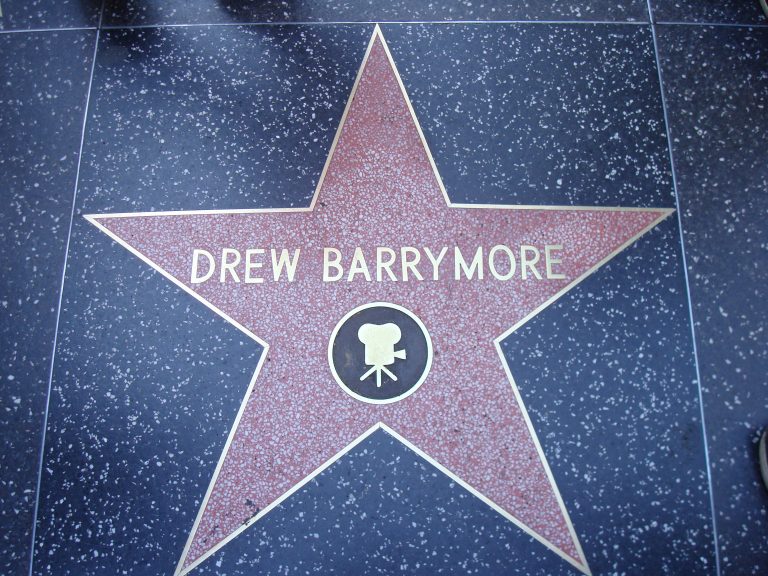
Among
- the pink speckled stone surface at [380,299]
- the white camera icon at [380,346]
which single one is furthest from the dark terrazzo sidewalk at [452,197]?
the white camera icon at [380,346]

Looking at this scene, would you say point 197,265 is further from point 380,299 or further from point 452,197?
point 452,197

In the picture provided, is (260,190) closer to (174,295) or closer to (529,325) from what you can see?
(174,295)

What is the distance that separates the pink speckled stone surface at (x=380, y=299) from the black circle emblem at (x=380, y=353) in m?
0.02

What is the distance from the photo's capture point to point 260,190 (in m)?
1.29

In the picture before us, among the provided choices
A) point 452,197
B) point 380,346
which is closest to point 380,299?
point 380,346

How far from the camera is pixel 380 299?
4.04ft

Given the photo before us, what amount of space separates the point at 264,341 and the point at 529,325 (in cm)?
58

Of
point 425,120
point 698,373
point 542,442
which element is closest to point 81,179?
point 425,120

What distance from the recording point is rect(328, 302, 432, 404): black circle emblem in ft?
3.91

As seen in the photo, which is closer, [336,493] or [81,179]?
[336,493]

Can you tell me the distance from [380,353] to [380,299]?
0.12 metres

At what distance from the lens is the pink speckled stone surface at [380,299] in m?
1.16

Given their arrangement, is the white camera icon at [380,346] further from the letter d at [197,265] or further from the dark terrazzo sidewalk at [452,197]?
the letter d at [197,265]

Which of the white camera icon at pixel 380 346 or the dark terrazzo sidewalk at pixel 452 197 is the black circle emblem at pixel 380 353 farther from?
the dark terrazzo sidewalk at pixel 452 197
